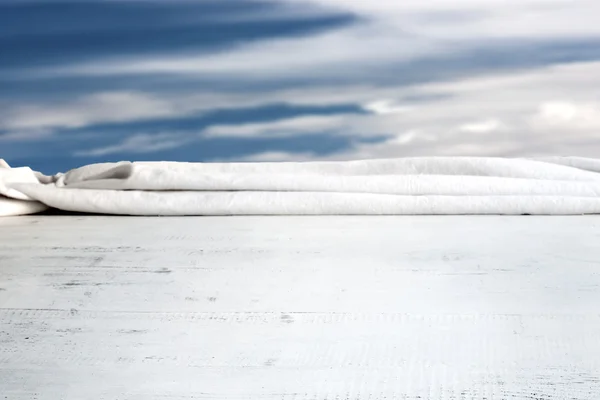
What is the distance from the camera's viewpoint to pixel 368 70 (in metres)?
3.76

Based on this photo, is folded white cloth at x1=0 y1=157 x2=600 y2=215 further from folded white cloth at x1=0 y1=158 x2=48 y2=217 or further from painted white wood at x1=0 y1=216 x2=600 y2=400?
painted white wood at x1=0 y1=216 x2=600 y2=400

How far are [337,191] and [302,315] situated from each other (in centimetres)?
74

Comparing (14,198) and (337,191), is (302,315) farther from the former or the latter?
(14,198)

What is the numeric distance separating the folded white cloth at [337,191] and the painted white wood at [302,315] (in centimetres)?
23

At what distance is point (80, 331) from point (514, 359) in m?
0.52

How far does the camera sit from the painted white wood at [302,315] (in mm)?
824

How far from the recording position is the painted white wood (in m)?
0.82

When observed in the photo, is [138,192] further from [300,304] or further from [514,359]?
[514,359]

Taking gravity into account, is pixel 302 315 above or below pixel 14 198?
below

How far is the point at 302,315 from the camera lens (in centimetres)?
97

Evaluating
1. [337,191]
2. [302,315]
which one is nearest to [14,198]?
[337,191]

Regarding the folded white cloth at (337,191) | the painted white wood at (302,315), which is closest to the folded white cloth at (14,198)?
the folded white cloth at (337,191)

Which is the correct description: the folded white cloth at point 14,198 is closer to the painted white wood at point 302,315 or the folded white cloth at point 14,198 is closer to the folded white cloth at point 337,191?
the folded white cloth at point 337,191

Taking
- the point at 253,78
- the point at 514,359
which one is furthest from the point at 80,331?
the point at 253,78
